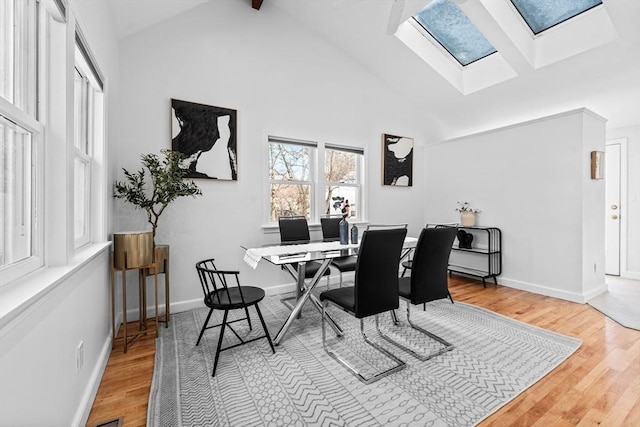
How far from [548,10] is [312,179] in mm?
3337

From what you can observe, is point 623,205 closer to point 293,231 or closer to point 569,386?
point 569,386

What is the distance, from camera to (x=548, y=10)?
11.1ft

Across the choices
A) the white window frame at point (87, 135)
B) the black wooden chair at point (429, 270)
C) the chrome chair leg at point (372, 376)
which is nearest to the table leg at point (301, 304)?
the chrome chair leg at point (372, 376)

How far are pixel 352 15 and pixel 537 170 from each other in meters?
3.12

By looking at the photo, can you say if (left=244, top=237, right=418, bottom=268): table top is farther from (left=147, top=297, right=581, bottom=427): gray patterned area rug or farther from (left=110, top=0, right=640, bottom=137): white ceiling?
(left=110, top=0, right=640, bottom=137): white ceiling

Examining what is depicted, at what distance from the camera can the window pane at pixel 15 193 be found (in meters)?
1.12

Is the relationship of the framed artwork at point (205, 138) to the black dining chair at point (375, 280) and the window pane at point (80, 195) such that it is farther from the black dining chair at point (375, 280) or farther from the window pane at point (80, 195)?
the black dining chair at point (375, 280)

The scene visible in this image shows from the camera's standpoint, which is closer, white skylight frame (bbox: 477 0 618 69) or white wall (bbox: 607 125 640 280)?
white skylight frame (bbox: 477 0 618 69)

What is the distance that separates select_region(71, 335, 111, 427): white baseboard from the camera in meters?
1.53

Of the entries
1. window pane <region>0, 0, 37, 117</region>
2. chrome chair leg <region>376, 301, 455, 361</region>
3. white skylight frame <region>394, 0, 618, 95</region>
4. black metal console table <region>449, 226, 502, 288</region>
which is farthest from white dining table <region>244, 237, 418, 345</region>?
white skylight frame <region>394, 0, 618, 95</region>

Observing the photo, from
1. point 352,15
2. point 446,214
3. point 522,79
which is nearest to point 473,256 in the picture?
point 446,214

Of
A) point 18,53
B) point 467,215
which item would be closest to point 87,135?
point 18,53

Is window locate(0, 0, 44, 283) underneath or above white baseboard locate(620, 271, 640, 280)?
above

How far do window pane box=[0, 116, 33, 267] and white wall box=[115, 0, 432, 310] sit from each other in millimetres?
1762
